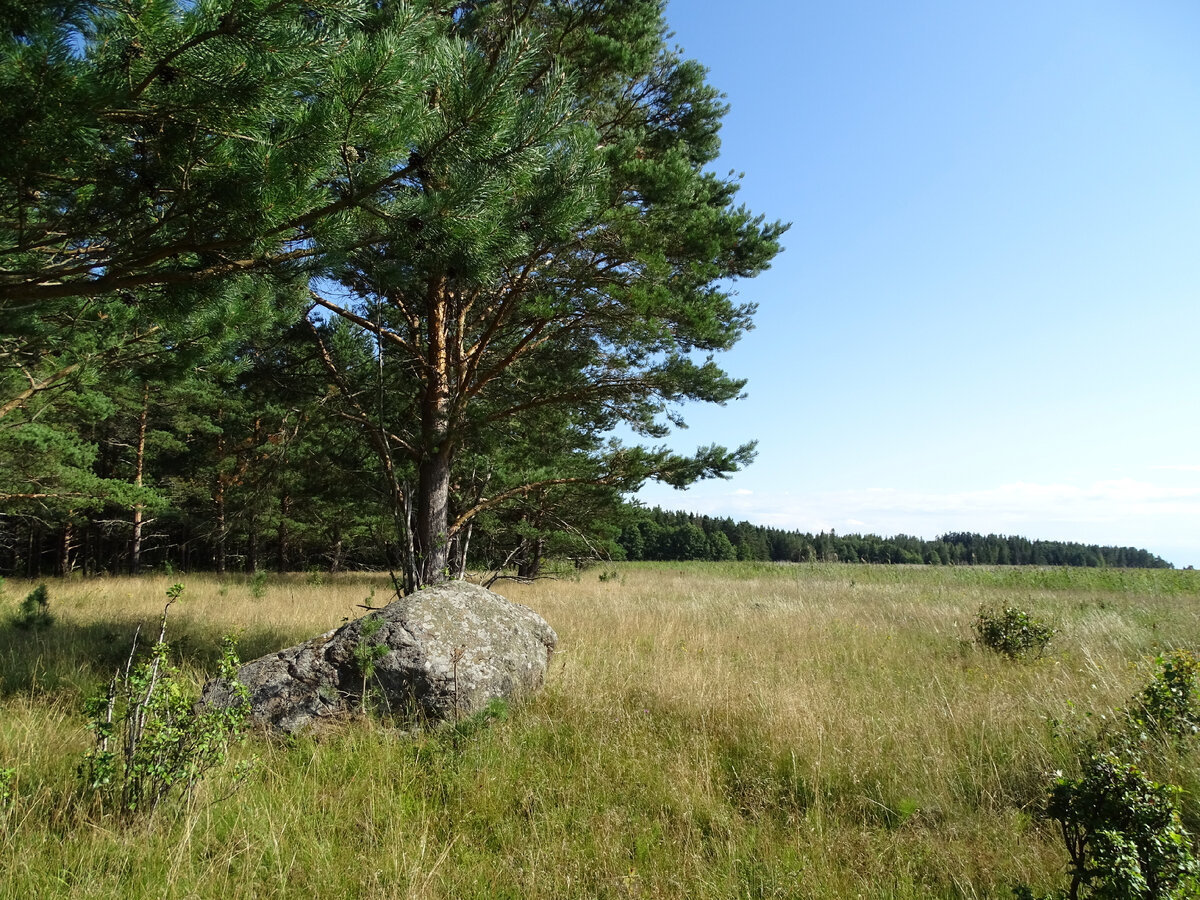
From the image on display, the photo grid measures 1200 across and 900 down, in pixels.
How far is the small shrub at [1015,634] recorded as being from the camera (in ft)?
20.3

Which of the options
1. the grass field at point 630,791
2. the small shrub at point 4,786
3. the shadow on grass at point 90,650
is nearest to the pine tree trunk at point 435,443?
the shadow on grass at point 90,650

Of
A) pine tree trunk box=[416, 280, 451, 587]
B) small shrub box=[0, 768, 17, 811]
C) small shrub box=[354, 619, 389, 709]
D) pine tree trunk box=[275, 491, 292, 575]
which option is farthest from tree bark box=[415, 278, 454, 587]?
pine tree trunk box=[275, 491, 292, 575]

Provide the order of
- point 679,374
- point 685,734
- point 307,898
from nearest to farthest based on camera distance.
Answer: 1. point 307,898
2. point 685,734
3. point 679,374

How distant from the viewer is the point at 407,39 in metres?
2.67

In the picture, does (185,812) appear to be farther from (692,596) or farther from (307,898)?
(692,596)

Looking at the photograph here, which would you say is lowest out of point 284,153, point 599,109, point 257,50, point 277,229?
point 277,229

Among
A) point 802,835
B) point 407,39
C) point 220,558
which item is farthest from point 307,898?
point 220,558

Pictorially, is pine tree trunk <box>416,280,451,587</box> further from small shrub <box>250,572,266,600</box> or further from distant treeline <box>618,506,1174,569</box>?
distant treeline <box>618,506,1174,569</box>

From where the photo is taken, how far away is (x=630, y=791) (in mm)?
3312

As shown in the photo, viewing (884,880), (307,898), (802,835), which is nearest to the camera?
(307,898)

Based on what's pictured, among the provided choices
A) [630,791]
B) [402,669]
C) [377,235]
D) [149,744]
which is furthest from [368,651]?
[377,235]

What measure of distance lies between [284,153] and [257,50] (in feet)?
1.39

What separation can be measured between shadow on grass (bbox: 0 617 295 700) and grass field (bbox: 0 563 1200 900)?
1.8 inches

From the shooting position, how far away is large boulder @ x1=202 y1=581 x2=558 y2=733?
412cm
